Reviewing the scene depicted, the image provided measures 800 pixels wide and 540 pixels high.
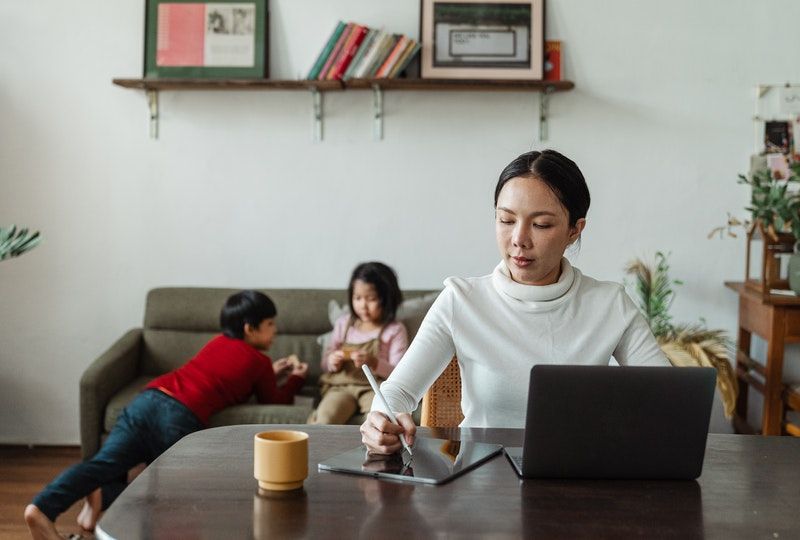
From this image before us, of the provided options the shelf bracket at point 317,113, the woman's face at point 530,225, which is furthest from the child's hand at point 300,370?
the woman's face at point 530,225

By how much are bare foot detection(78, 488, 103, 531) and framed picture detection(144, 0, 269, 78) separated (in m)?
1.70

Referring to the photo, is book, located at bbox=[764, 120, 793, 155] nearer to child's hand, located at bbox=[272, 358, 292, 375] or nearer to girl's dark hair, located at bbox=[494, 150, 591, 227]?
child's hand, located at bbox=[272, 358, 292, 375]

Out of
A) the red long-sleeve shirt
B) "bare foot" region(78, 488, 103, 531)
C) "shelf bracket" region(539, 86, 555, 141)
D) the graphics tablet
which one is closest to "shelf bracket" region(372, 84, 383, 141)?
"shelf bracket" region(539, 86, 555, 141)

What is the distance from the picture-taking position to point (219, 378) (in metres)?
3.08

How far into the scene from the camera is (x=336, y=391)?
3320 mm

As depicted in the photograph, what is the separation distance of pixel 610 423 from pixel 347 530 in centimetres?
41

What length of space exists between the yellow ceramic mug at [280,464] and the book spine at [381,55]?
8.29 feet

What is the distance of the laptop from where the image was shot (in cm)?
130

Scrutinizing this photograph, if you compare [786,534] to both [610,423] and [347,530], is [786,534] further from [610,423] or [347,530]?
[347,530]

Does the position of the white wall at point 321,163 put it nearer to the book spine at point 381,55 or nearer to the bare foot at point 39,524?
the book spine at point 381,55

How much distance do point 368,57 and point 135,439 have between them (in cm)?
170

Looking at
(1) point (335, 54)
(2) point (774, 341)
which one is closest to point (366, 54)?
(1) point (335, 54)

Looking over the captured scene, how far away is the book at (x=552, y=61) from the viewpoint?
12.2ft

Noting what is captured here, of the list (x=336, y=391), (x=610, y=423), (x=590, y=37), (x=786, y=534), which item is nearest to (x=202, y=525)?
(x=610, y=423)
